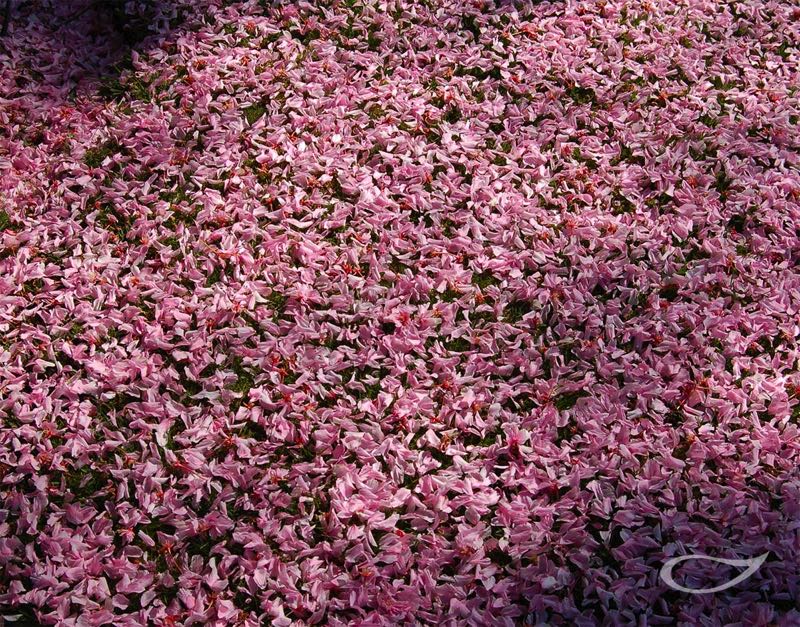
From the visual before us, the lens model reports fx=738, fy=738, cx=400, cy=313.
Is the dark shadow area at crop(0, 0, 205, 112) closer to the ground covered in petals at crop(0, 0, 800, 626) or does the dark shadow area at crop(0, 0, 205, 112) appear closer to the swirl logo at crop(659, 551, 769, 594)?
the ground covered in petals at crop(0, 0, 800, 626)

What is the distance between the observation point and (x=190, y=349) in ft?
9.29

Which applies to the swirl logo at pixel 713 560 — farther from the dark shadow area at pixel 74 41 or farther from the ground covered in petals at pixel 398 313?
the dark shadow area at pixel 74 41

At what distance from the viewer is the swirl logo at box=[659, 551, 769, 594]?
2342 mm

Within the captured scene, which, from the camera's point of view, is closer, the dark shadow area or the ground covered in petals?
the ground covered in petals

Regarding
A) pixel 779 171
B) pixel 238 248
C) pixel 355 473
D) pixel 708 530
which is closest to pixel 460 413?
pixel 355 473

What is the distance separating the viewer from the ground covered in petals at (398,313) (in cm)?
241

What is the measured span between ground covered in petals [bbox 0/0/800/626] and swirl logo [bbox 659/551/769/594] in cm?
3

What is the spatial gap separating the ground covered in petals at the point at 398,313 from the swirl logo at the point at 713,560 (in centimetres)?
3

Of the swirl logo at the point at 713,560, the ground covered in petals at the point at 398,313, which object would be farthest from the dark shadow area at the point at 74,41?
the swirl logo at the point at 713,560

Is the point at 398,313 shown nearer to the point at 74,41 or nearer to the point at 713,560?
the point at 713,560

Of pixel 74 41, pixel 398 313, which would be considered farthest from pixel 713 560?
pixel 74 41

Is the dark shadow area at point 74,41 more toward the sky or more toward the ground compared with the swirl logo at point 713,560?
more toward the sky

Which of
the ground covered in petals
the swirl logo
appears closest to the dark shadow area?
the ground covered in petals

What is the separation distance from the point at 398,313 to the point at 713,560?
4.62 feet
